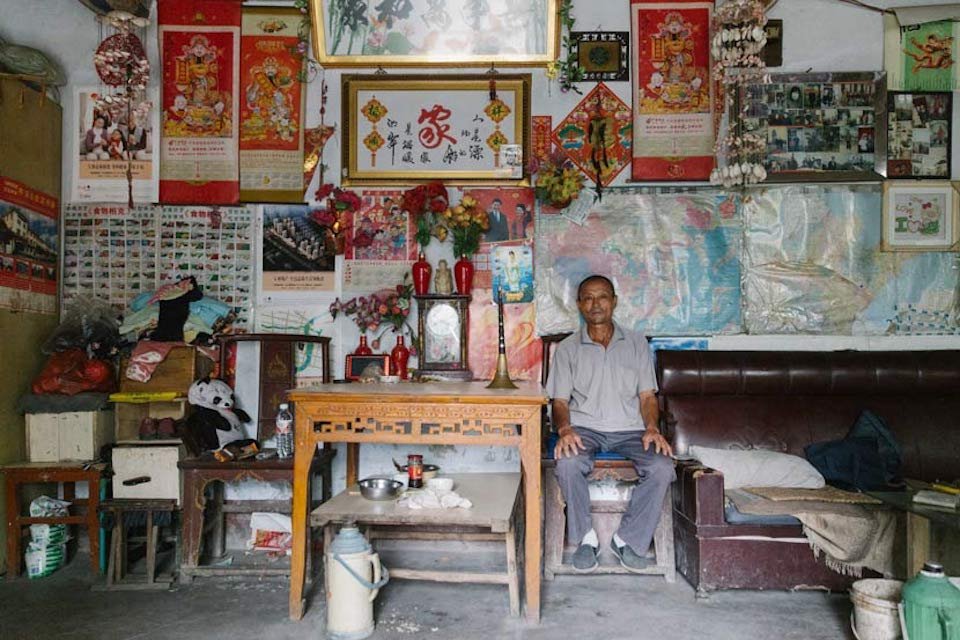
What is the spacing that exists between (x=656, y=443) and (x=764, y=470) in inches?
21.7

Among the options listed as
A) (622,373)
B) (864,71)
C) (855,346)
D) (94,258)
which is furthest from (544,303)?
(94,258)

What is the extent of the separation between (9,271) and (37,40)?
1.59 metres

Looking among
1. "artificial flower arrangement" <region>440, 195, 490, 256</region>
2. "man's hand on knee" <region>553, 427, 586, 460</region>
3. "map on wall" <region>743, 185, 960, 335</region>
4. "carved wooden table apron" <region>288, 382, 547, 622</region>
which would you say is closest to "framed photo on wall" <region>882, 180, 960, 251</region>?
"map on wall" <region>743, 185, 960, 335</region>

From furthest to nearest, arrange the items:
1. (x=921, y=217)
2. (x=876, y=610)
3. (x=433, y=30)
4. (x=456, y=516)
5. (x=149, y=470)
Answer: (x=921, y=217)
(x=149, y=470)
(x=433, y=30)
(x=456, y=516)
(x=876, y=610)

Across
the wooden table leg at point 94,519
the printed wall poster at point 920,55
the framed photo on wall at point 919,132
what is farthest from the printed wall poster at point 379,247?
the printed wall poster at point 920,55

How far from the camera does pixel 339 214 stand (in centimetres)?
436

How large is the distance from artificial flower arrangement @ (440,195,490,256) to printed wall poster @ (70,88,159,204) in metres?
1.90

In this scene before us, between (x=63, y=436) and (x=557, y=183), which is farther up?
(x=557, y=183)

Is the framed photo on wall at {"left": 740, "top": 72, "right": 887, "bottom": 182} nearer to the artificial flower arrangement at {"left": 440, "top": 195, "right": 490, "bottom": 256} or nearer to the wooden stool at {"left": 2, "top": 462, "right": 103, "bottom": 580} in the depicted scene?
the artificial flower arrangement at {"left": 440, "top": 195, "right": 490, "bottom": 256}

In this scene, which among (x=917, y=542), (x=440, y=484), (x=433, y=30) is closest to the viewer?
(x=917, y=542)

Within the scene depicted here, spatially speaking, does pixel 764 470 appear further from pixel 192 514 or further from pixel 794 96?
pixel 192 514

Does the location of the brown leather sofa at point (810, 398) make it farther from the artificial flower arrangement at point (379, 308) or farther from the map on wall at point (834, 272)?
the artificial flower arrangement at point (379, 308)

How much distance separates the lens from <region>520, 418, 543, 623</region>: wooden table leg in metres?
3.05

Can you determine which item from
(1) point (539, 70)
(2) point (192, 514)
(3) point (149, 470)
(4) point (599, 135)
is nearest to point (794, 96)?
(4) point (599, 135)
